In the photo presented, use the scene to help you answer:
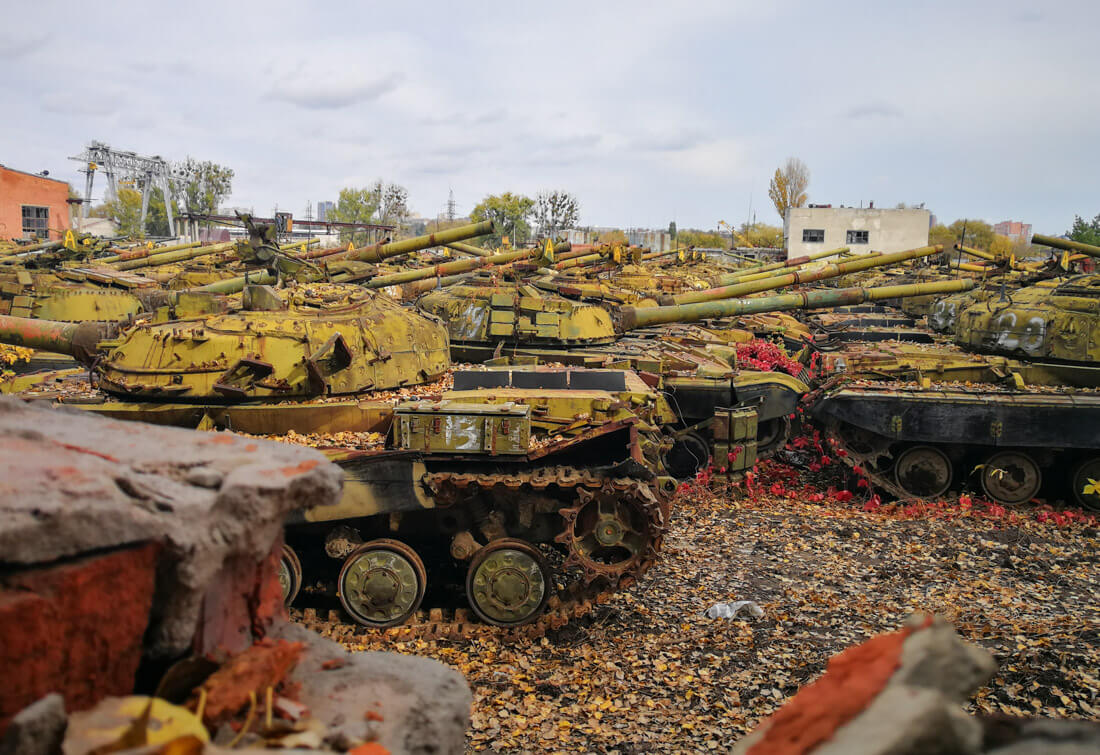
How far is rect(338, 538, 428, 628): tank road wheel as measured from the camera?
24.9 feet

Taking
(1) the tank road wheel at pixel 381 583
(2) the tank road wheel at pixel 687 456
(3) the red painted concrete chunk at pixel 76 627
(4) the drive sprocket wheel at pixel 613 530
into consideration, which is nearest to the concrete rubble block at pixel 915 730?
(3) the red painted concrete chunk at pixel 76 627

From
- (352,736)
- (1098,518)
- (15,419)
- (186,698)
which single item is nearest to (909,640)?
(352,736)

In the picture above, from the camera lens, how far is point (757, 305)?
1316 centimetres

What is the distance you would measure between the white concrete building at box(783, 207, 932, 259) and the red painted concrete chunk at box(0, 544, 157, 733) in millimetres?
51714

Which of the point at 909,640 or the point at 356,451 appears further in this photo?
the point at 356,451

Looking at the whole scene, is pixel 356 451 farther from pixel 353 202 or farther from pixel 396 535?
pixel 353 202

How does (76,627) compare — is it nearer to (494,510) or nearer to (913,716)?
(913,716)

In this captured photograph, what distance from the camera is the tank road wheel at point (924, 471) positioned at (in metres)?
11.6

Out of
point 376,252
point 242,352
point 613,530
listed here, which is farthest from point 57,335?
point 613,530

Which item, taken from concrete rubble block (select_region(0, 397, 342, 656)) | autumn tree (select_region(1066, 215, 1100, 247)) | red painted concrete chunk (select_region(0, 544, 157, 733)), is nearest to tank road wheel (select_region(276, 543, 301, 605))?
concrete rubble block (select_region(0, 397, 342, 656))

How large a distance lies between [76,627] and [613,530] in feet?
19.0

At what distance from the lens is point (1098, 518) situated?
11.0 metres

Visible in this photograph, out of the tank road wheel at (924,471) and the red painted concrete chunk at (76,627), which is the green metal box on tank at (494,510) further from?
the tank road wheel at (924,471)

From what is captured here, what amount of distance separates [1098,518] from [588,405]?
763 centimetres
